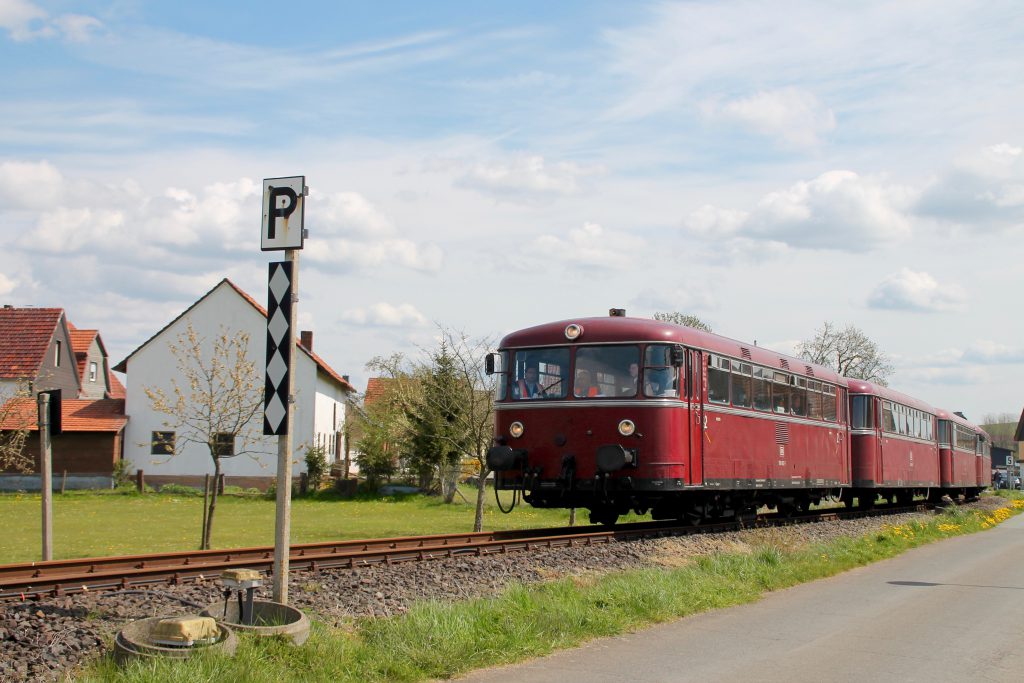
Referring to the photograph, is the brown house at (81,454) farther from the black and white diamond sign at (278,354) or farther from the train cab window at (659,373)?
the black and white diamond sign at (278,354)

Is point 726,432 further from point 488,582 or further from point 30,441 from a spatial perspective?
point 30,441

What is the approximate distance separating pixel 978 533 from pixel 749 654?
16.8 m

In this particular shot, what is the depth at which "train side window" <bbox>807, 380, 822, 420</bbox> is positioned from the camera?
871 inches

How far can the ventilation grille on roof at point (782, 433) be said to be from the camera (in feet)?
66.0

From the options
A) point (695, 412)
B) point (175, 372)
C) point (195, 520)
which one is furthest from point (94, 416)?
point (695, 412)

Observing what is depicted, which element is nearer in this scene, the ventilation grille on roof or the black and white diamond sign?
the black and white diamond sign

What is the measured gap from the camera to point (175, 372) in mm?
46000

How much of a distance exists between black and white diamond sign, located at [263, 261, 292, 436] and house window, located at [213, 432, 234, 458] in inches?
448

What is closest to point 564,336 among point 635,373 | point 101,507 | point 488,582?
point 635,373

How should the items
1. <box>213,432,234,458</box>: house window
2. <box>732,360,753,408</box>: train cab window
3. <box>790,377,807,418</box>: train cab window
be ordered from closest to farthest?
<box>732,360,753,408</box>: train cab window, <box>213,432,234,458</box>: house window, <box>790,377,807,418</box>: train cab window

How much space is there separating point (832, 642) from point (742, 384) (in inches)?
390

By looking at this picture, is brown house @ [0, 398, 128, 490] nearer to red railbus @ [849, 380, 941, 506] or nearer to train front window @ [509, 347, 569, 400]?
red railbus @ [849, 380, 941, 506]

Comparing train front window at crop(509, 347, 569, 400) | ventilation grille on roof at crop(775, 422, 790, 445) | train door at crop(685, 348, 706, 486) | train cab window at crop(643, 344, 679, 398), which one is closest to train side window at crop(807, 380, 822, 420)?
ventilation grille on roof at crop(775, 422, 790, 445)

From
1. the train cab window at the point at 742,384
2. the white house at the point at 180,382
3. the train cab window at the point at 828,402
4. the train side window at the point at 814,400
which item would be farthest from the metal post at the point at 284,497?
the white house at the point at 180,382
